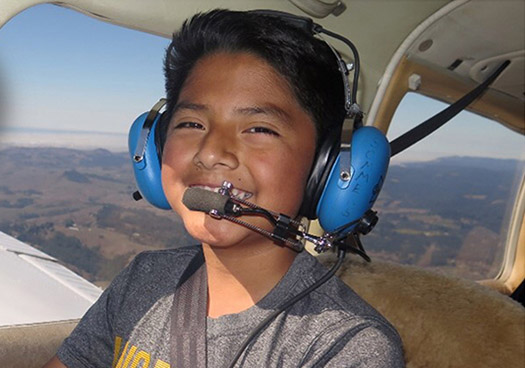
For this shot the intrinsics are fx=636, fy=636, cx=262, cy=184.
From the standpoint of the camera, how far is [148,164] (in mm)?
1241

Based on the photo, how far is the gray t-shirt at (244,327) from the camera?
1053 millimetres

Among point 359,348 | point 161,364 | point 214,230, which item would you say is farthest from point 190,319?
point 359,348

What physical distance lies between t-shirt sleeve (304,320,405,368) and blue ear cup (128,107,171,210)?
1.39 ft

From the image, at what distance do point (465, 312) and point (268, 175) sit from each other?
65 cm

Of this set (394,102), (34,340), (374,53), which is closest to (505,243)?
(394,102)

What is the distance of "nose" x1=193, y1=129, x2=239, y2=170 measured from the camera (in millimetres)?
1071

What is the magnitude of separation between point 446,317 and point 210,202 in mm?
713

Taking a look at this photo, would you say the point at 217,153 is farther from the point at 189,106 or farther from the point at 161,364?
the point at 161,364

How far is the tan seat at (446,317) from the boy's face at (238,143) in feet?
1.69

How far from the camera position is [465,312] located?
1.44m

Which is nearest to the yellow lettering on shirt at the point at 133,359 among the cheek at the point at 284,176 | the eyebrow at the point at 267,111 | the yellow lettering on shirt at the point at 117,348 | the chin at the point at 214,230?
the yellow lettering on shirt at the point at 117,348

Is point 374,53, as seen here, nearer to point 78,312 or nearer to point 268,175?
point 268,175

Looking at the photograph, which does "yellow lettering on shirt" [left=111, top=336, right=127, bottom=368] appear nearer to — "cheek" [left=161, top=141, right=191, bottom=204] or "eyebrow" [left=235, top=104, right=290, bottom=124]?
"cheek" [left=161, top=141, right=191, bottom=204]

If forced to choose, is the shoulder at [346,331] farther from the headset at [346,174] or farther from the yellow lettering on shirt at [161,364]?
the yellow lettering on shirt at [161,364]
